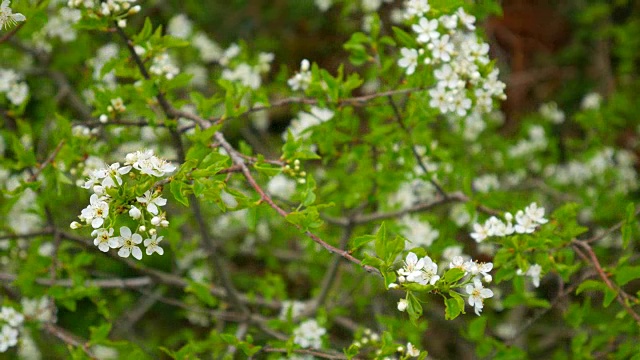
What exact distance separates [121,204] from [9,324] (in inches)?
65.0

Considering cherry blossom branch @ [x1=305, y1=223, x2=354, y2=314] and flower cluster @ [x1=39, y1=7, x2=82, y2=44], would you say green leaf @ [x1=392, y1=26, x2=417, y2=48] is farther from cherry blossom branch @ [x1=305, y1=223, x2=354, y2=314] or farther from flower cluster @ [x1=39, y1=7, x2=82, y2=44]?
flower cluster @ [x1=39, y1=7, x2=82, y2=44]

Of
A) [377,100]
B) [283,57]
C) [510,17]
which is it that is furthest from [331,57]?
[377,100]

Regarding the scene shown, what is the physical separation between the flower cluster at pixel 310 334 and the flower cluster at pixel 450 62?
49.2 inches

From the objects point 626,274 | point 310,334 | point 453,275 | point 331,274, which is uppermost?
point 453,275

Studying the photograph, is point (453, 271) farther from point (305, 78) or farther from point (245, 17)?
point (245, 17)

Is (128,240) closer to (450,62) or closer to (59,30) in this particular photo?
(450,62)

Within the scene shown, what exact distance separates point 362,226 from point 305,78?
1371mm

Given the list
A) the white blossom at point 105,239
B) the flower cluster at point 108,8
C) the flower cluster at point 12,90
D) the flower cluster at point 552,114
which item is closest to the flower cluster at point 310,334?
the white blossom at point 105,239

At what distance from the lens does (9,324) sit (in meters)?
3.14

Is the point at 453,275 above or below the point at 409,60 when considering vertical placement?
below

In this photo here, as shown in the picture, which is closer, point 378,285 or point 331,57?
point 378,285

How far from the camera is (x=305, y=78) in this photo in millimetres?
Answer: 2975

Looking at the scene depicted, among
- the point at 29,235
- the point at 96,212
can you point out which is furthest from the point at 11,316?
the point at 96,212

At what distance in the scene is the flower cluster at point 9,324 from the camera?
307cm
